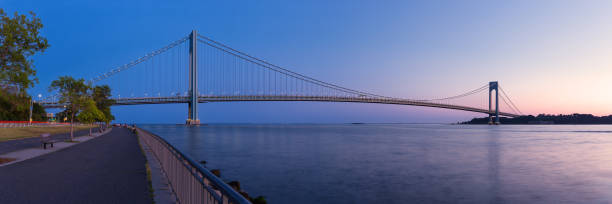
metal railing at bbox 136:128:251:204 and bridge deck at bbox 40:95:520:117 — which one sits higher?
bridge deck at bbox 40:95:520:117

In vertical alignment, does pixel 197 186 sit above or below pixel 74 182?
above

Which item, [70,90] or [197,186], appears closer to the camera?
[197,186]

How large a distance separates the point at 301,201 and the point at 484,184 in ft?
23.4

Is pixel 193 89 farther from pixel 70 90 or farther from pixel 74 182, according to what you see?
pixel 74 182

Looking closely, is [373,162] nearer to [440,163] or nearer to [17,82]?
[440,163]

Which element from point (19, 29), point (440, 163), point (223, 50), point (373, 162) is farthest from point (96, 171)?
point (223, 50)

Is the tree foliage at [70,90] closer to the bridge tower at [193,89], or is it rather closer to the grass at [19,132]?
the grass at [19,132]

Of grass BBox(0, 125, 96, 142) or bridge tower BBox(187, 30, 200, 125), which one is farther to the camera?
bridge tower BBox(187, 30, 200, 125)

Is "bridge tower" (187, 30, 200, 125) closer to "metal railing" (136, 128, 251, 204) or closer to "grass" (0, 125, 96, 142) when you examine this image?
"grass" (0, 125, 96, 142)

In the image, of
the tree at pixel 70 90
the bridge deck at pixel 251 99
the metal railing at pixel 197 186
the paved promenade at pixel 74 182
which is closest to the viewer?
the metal railing at pixel 197 186

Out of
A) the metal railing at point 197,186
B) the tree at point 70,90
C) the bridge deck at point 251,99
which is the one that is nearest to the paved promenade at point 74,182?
the metal railing at point 197,186

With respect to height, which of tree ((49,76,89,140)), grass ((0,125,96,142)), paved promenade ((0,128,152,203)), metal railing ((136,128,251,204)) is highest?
tree ((49,76,89,140))

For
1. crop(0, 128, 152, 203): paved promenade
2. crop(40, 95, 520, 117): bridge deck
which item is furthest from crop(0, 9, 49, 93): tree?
crop(40, 95, 520, 117): bridge deck

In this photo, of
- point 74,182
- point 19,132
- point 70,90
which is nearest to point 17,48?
point 74,182
